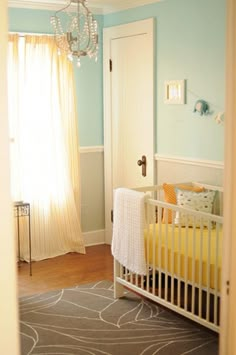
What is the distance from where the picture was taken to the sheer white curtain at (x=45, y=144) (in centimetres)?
487

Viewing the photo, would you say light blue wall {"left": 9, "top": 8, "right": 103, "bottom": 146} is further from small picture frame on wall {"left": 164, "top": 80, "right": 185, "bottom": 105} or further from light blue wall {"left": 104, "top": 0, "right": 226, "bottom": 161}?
small picture frame on wall {"left": 164, "top": 80, "right": 185, "bottom": 105}

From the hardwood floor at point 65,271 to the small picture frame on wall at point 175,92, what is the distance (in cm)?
159

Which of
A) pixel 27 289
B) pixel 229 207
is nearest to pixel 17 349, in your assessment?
pixel 229 207

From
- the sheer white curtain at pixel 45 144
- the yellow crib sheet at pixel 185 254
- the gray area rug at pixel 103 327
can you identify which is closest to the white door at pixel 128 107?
the sheer white curtain at pixel 45 144

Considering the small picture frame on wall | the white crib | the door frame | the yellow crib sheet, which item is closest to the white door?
the small picture frame on wall

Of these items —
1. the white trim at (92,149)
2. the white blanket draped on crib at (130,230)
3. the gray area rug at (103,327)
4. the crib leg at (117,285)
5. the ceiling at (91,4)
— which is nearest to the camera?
the gray area rug at (103,327)

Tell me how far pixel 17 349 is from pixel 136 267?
8.71 feet

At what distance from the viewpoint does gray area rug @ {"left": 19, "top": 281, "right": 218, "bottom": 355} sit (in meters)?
3.26

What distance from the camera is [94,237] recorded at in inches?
221

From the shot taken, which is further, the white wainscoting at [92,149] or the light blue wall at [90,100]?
the white wainscoting at [92,149]

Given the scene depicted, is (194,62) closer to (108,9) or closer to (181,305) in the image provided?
(108,9)

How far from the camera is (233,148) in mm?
1595

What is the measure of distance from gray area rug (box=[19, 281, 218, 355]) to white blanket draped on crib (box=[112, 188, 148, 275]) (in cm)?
33

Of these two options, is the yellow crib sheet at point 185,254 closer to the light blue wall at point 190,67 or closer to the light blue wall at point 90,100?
the light blue wall at point 190,67
